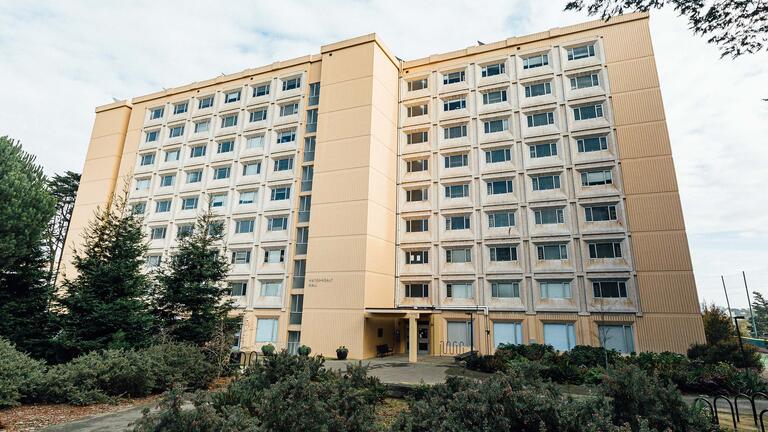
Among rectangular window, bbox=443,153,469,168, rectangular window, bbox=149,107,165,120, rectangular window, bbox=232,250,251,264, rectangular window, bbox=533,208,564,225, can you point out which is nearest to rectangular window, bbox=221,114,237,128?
rectangular window, bbox=149,107,165,120

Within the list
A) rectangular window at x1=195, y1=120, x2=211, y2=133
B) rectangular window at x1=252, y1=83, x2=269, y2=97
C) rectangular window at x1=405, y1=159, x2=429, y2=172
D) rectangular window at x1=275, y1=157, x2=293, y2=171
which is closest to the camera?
rectangular window at x1=405, y1=159, x2=429, y2=172

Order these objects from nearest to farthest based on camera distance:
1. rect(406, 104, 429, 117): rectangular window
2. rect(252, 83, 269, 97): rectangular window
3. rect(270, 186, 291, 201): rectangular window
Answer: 1. rect(270, 186, 291, 201): rectangular window
2. rect(406, 104, 429, 117): rectangular window
3. rect(252, 83, 269, 97): rectangular window

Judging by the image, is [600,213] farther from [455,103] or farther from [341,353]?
[341,353]

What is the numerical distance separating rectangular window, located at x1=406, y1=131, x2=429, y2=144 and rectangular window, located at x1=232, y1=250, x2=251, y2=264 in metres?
17.1

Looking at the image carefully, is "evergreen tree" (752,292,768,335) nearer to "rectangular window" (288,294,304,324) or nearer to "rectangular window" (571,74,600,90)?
"rectangular window" (571,74,600,90)

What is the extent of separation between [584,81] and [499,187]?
408 inches

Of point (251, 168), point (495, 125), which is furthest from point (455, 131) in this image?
point (251, 168)

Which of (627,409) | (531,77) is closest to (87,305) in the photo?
(627,409)

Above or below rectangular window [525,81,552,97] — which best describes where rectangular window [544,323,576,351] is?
below

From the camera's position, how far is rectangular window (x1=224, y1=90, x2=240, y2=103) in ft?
130

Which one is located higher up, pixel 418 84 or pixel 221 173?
pixel 418 84

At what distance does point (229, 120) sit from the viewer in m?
39.0

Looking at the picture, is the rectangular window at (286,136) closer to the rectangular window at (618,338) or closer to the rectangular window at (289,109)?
the rectangular window at (289,109)

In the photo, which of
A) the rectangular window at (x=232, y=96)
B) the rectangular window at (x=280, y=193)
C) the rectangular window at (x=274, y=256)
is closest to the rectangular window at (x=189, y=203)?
the rectangular window at (x=280, y=193)
